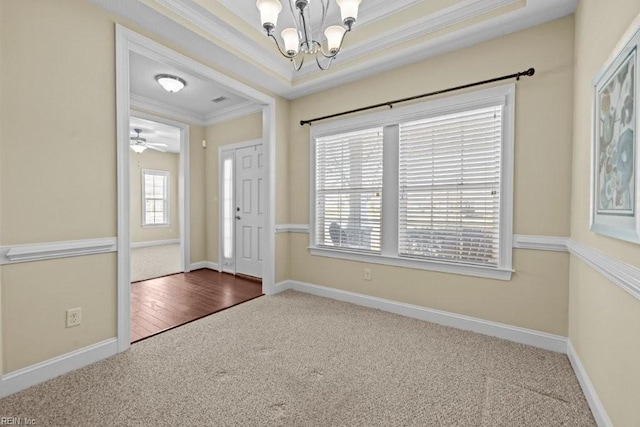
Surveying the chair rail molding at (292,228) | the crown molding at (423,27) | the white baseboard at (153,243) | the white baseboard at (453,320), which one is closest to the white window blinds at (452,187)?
the white baseboard at (453,320)

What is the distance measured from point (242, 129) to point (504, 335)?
4425 millimetres

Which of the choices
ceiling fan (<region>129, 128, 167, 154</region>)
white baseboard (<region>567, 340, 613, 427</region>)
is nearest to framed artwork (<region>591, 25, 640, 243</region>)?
white baseboard (<region>567, 340, 613, 427</region>)

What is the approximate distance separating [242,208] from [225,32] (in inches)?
106

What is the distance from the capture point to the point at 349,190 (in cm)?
332

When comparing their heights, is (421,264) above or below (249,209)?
below

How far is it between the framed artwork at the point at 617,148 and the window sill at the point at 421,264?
38.4 inches

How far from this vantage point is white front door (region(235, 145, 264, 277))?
4.47 metres

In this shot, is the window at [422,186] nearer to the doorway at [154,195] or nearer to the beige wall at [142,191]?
the doorway at [154,195]

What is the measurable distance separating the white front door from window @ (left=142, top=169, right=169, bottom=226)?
451cm

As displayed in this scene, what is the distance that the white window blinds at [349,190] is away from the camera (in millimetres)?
3139

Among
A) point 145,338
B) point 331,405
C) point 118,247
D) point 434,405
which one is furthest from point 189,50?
point 434,405

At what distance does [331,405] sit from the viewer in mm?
1595

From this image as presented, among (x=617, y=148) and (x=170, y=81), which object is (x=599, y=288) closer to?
(x=617, y=148)

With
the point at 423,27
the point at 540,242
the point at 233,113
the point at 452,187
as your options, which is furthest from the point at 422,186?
the point at 233,113
